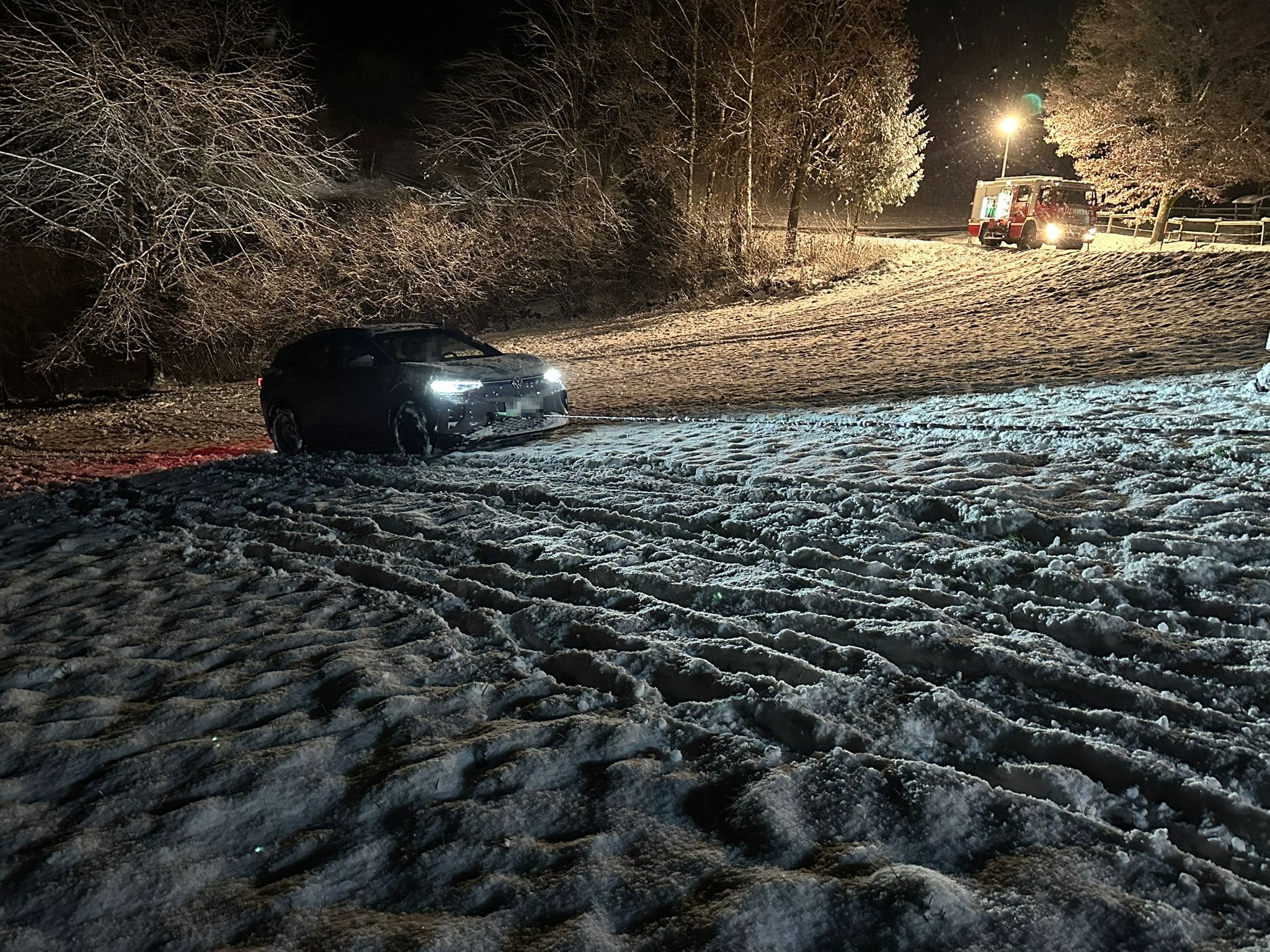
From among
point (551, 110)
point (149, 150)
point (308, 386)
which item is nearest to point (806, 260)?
point (551, 110)

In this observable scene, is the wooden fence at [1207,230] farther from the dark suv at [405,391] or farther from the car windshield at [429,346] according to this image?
the dark suv at [405,391]

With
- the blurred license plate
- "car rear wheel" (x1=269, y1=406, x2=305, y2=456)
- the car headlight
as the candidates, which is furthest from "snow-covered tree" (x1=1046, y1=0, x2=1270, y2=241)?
"car rear wheel" (x1=269, y1=406, x2=305, y2=456)

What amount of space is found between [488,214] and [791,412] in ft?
72.2

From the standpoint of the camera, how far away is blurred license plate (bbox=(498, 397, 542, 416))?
10.0 m

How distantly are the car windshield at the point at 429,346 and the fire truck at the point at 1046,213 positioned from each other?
2437cm

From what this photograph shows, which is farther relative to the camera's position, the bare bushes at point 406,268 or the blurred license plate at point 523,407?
the bare bushes at point 406,268

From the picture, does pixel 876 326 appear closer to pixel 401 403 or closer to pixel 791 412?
pixel 791 412

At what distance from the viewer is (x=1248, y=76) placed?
2727 centimetres

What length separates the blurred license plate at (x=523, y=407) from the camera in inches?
394

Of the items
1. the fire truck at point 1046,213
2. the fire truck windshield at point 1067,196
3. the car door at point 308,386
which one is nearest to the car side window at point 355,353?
the car door at point 308,386

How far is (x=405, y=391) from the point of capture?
9.84 meters

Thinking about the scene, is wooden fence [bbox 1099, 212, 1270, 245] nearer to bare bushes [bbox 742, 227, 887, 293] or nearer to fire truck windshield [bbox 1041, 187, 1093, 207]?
fire truck windshield [bbox 1041, 187, 1093, 207]

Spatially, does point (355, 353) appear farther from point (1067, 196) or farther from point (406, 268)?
point (1067, 196)

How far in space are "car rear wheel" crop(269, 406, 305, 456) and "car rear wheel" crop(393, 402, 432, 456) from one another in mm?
1867
